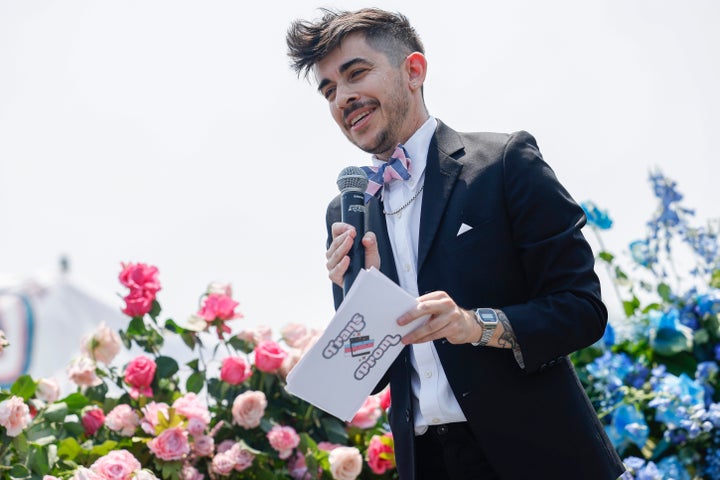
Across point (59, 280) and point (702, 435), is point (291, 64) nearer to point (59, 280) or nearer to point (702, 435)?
point (702, 435)

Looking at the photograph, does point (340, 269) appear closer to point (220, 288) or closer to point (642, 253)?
point (220, 288)

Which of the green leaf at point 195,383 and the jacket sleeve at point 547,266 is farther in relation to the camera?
the green leaf at point 195,383

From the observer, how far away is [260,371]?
316cm

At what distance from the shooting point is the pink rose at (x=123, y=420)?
9.36 ft

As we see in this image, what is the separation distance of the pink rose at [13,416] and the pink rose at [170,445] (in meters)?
0.44

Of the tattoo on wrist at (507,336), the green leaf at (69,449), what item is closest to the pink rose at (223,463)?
the green leaf at (69,449)

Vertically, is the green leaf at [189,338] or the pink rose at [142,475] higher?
the green leaf at [189,338]

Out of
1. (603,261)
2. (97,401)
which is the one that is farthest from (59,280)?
(603,261)

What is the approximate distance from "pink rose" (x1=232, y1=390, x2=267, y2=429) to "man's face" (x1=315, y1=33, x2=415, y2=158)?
1.32 meters

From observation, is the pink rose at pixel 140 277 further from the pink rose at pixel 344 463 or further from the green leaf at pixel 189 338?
the pink rose at pixel 344 463

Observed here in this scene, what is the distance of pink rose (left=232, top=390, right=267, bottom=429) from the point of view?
2.96 m

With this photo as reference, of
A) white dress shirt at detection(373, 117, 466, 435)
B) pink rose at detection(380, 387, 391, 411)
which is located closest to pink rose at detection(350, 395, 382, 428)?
pink rose at detection(380, 387, 391, 411)

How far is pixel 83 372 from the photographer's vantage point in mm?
2986

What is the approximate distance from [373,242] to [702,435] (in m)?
2.16
